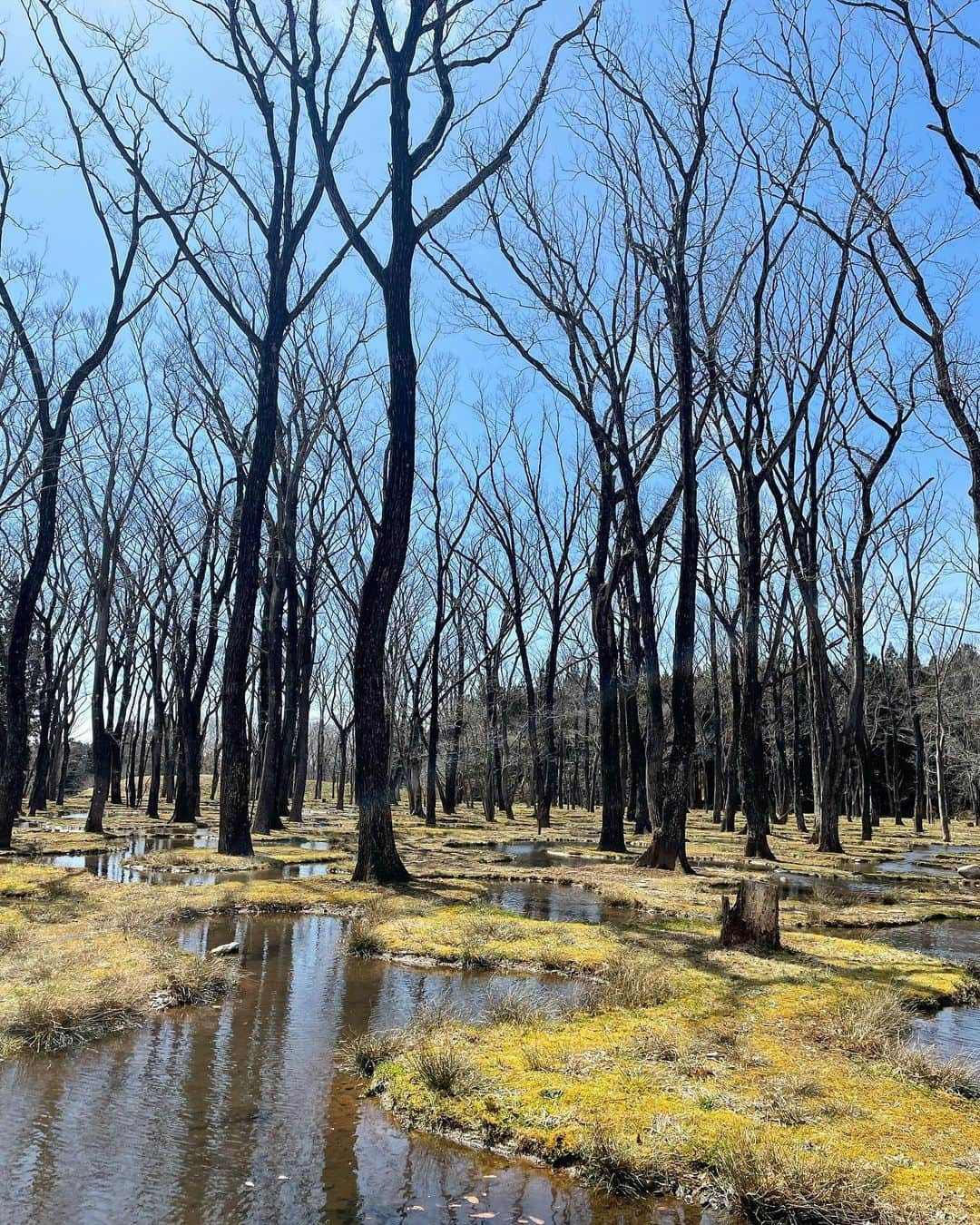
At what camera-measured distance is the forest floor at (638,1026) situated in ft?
13.7

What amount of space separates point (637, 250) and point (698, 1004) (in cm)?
1557

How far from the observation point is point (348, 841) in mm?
22562

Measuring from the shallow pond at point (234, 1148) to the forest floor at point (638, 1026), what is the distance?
10.6 inches

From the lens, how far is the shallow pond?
12.6 feet

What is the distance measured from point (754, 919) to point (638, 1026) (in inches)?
139

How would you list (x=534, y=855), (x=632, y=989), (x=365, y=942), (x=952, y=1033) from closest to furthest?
(x=952, y=1033) → (x=632, y=989) → (x=365, y=942) → (x=534, y=855)

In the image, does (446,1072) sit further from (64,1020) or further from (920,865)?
(920,865)

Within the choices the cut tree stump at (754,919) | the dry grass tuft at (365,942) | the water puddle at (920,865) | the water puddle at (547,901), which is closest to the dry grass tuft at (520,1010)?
the dry grass tuft at (365,942)

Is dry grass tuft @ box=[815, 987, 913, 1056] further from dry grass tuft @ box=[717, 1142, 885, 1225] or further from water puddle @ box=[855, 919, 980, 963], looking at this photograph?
water puddle @ box=[855, 919, 980, 963]

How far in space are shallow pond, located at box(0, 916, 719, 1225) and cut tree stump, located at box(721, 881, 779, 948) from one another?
14.5 ft

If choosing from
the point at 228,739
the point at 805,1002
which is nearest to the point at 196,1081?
the point at 805,1002

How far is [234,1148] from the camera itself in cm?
439

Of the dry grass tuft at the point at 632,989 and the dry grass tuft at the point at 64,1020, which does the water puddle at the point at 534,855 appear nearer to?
the dry grass tuft at the point at 632,989

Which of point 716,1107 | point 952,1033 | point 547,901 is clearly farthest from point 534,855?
point 716,1107
